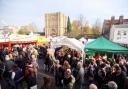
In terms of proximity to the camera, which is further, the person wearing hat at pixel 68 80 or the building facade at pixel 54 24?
the building facade at pixel 54 24

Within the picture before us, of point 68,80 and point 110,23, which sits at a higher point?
point 110,23

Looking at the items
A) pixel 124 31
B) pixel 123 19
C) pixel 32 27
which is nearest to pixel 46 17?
pixel 32 27

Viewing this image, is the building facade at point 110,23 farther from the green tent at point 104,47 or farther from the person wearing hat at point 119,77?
the person wearing hat at point 119,77

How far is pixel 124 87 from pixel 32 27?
454 feet

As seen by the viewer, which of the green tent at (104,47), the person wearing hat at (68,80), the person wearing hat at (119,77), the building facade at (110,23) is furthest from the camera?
the building facade at (110,23)

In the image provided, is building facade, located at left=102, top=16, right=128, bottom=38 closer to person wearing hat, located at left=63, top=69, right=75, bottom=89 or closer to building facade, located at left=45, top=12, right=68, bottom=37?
building facade, located at left=45, top=12, right=68, bottom=37

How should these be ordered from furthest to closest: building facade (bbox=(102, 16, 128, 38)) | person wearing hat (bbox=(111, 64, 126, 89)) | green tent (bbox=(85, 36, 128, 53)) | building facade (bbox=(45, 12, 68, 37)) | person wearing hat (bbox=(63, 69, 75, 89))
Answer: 1. building facade (bbox=(45, 12, 68, 37))
2. building facade (bbox=(102, 16, 128, 38))
3. green tent (bbox=(85, 36, 128, 53))
4. person wearing hat (bbox=(111, 64, 126, 89))
5. person wearing hat (bbox=(63, 69, 75, 89))

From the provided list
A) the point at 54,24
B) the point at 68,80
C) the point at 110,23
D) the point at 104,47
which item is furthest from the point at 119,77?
the point at 54,24

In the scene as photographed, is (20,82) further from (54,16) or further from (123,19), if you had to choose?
(54,16)

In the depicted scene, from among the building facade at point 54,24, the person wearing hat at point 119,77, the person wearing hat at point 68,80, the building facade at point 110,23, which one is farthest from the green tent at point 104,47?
the building facade at point 54,24

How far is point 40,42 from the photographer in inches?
1022

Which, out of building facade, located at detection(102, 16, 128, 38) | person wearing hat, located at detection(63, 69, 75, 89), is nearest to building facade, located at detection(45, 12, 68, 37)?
building facade, located at detection(102, 16, 128, 38)

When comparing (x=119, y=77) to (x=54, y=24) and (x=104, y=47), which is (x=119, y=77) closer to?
(x=104, y=47)

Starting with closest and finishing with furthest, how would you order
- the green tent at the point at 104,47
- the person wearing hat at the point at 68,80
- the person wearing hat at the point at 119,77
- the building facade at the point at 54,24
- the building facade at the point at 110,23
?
the person wearing hat at the point at 68,80 → the person wearing hat at the point at 119,77 → the green tent at the point at 104,47 → the building facade at the point at 110,23 → the building facade at the point at 54,24
